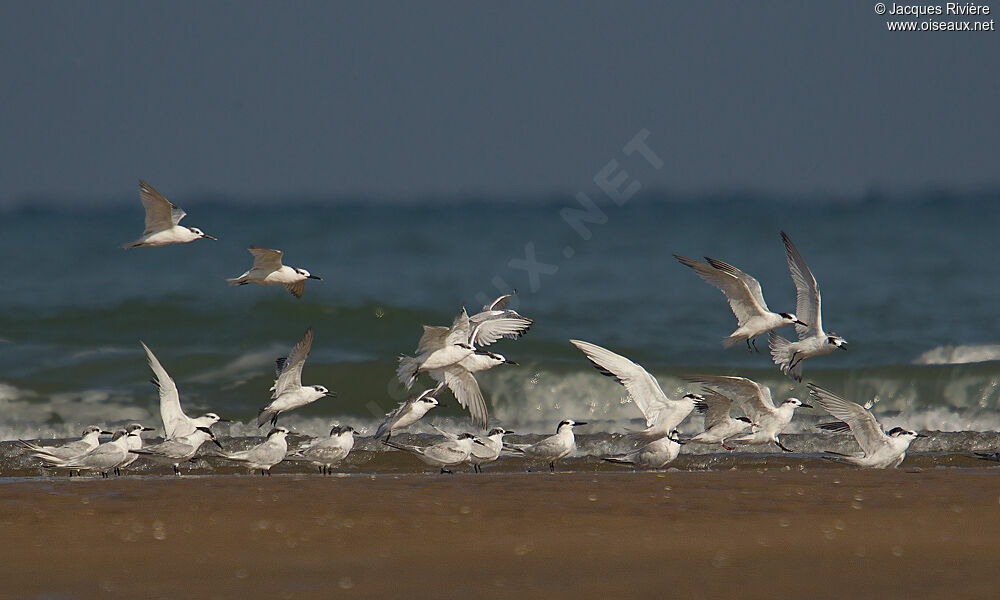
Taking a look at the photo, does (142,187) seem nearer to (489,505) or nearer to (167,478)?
(167,478)

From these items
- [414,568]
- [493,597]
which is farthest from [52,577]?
[493,597]

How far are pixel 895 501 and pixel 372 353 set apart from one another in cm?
1013

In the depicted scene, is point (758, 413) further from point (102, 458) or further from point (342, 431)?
point (102, 458)

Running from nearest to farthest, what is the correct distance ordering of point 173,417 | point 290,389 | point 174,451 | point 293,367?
point 174,451, point 173,417, point 293,367, point 290,389

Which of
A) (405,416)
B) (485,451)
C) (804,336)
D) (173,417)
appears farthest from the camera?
(804,336)

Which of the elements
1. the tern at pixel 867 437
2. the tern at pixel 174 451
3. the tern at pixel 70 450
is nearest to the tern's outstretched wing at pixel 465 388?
the tern at pixel 174 451

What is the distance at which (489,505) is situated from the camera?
7.42 m

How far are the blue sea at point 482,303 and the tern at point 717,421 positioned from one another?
6.31 ft

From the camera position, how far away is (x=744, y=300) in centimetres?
1195

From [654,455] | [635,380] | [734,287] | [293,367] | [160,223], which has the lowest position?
[654,455]

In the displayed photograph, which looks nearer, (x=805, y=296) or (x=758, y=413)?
(x=758, y=413)

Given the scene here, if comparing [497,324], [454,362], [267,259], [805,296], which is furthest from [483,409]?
[805,296]

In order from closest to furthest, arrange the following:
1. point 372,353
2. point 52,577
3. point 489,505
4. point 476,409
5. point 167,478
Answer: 1. point 52,577
2. point 489,505
3. point 167,478
4. point 476,409
5. point 372,353

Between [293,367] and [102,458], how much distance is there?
2368 mm
